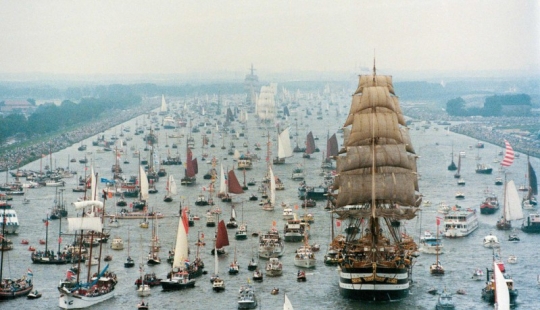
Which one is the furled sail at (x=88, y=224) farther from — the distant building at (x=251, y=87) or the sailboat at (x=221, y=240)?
the distant building at (x=251, y=87)

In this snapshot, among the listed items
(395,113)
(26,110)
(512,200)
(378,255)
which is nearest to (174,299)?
(378,255)

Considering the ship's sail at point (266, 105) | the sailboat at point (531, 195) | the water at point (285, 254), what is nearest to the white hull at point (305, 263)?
the water at point (285, 254)

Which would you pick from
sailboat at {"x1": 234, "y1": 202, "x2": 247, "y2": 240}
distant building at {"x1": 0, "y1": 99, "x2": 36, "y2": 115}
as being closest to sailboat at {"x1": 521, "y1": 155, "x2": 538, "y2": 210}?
sailboat at {"x1": 234, "y1": 202, "x2": 247, "y2": 240}

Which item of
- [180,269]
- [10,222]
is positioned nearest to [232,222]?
[10,222]


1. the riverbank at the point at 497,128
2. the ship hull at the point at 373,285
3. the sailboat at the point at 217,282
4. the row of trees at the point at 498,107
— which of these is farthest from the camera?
the row of trees at the point at 498,107

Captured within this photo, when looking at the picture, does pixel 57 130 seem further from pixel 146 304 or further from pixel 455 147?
pixel 146 304

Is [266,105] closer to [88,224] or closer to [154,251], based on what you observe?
[154,251]

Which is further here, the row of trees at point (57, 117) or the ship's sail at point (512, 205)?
the row of trees at point (57, 117)

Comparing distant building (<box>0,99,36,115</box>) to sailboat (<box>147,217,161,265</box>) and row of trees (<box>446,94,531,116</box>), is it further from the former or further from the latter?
sailboat (<box>147,217,161,265</box>)

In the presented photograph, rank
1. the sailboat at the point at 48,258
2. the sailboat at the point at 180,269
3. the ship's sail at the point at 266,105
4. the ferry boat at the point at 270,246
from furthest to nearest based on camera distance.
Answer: the ship's sail at the point at 266,105 → the ferry boat at the point at 270,246 → the sailboat at the point at 48,258 → the sailboat at the point at 180,269
